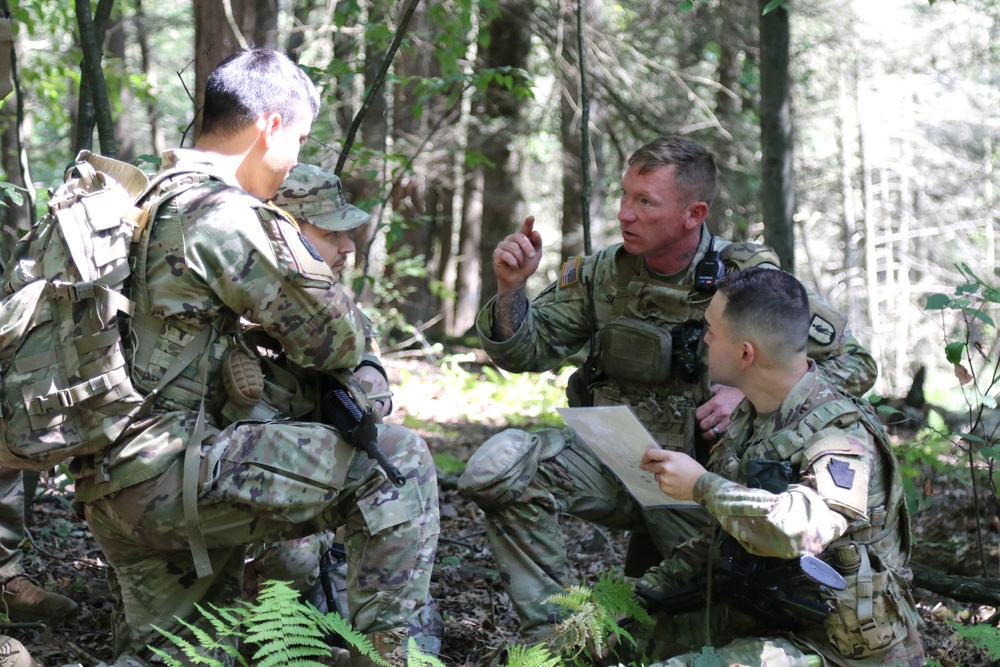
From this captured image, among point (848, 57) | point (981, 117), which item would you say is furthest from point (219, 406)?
point (981, 117)

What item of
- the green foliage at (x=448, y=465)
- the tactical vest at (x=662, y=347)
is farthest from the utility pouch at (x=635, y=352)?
the green foliage at (x=448, y=465)

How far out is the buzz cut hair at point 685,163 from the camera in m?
4.12

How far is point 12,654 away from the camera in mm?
2848

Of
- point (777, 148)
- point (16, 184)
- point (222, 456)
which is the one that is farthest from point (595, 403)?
point (16, 184)

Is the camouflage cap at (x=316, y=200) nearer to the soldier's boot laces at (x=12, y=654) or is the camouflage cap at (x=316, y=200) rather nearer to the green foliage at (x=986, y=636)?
the soldier's boot laces at (x=12, y=654)

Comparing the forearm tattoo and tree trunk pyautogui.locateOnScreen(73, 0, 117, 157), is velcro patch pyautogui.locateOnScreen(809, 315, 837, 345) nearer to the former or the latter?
the forearm tattoo

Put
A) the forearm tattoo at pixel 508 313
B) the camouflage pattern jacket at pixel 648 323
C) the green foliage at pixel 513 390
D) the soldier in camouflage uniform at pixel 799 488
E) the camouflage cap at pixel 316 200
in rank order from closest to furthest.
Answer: the soldier in camouflage uniform at pixel 799 488 → the camouflage cap at pixel 316 200 → the camouflage pattern jacket at pixel 648 323 → the forearm tattoo at pixel 508 313 → the green foliage at pixel 513 390

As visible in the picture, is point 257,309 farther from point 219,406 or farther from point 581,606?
point 581,606

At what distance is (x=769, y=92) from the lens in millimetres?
5641

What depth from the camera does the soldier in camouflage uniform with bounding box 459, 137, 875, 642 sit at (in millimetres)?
3566

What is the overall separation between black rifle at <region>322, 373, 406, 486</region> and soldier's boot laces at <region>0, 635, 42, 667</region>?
4.01 feet

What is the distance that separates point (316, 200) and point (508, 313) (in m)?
0.99

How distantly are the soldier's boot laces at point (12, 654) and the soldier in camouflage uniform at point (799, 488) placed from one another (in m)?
2.09

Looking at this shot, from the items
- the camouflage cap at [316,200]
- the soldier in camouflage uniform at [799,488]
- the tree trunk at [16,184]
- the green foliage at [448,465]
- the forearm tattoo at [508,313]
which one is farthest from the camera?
the green foliage at [448,465]
